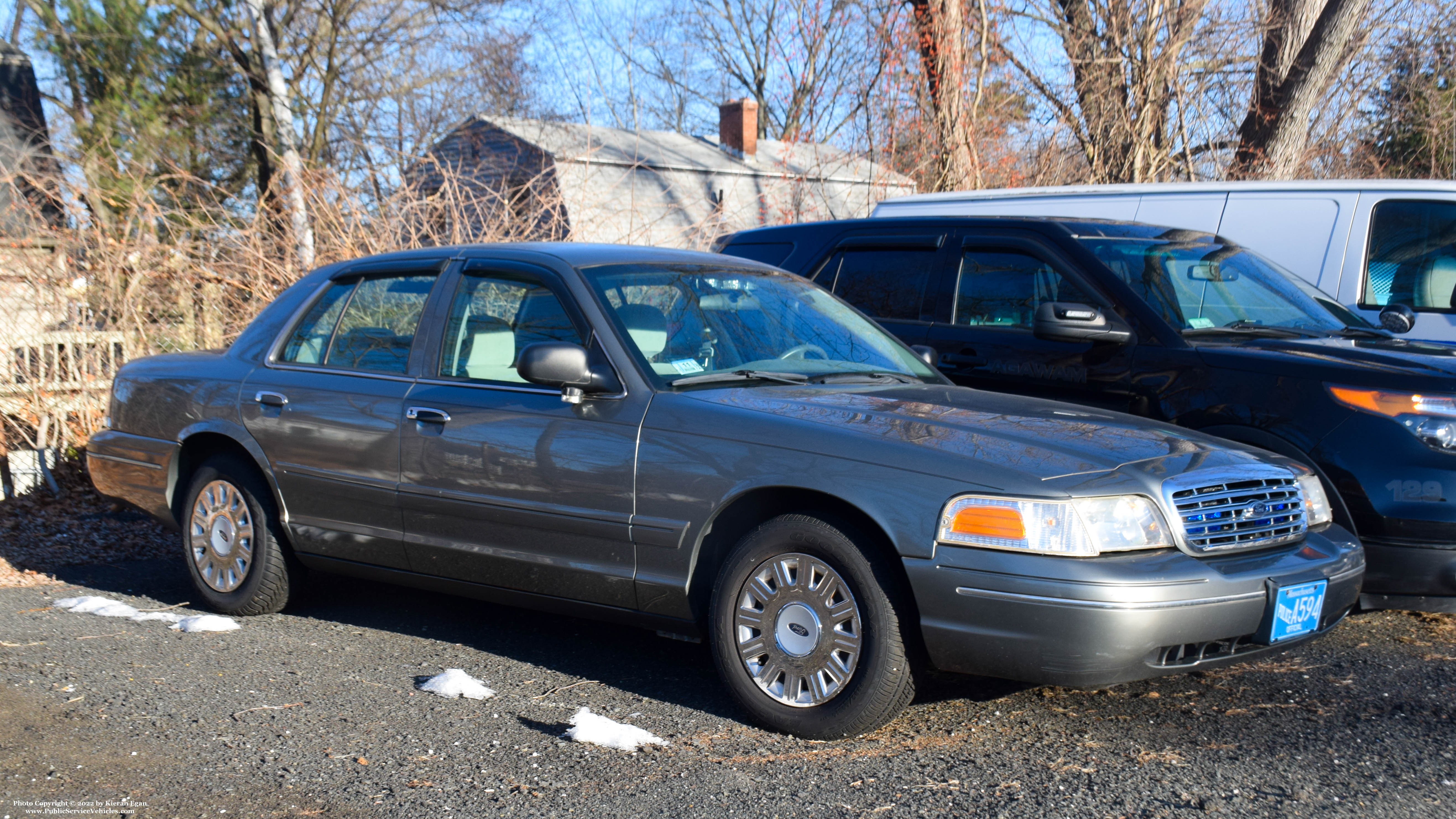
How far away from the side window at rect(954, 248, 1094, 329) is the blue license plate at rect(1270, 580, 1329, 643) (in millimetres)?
2416

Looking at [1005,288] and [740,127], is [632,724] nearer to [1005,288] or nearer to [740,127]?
[1005,288]

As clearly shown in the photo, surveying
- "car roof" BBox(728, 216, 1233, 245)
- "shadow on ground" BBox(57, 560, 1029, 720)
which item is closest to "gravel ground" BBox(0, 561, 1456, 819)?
"shadow on ground" BBox(57, 560, 1029, 720)

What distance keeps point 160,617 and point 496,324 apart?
2.14 m

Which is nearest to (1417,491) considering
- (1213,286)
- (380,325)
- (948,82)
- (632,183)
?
(1213,286)

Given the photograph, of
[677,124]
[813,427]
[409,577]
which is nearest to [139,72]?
[409,577]

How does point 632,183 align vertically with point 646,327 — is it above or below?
above

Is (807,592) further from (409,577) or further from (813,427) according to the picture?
(409,577)

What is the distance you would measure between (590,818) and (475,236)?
8.05 metres

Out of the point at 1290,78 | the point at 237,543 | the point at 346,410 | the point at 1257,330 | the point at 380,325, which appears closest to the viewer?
the point at 346,410

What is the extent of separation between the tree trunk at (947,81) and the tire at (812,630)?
37.4ft

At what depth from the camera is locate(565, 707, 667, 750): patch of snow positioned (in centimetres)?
377

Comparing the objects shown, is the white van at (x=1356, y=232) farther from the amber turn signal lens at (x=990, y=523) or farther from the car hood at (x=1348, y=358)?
the amber turn signal lens at (x=990, y=523)

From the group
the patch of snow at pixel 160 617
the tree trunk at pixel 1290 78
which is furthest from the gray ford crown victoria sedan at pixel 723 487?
the tree trunk at pixel 1290 78

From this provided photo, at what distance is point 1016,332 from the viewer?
6094 mm
